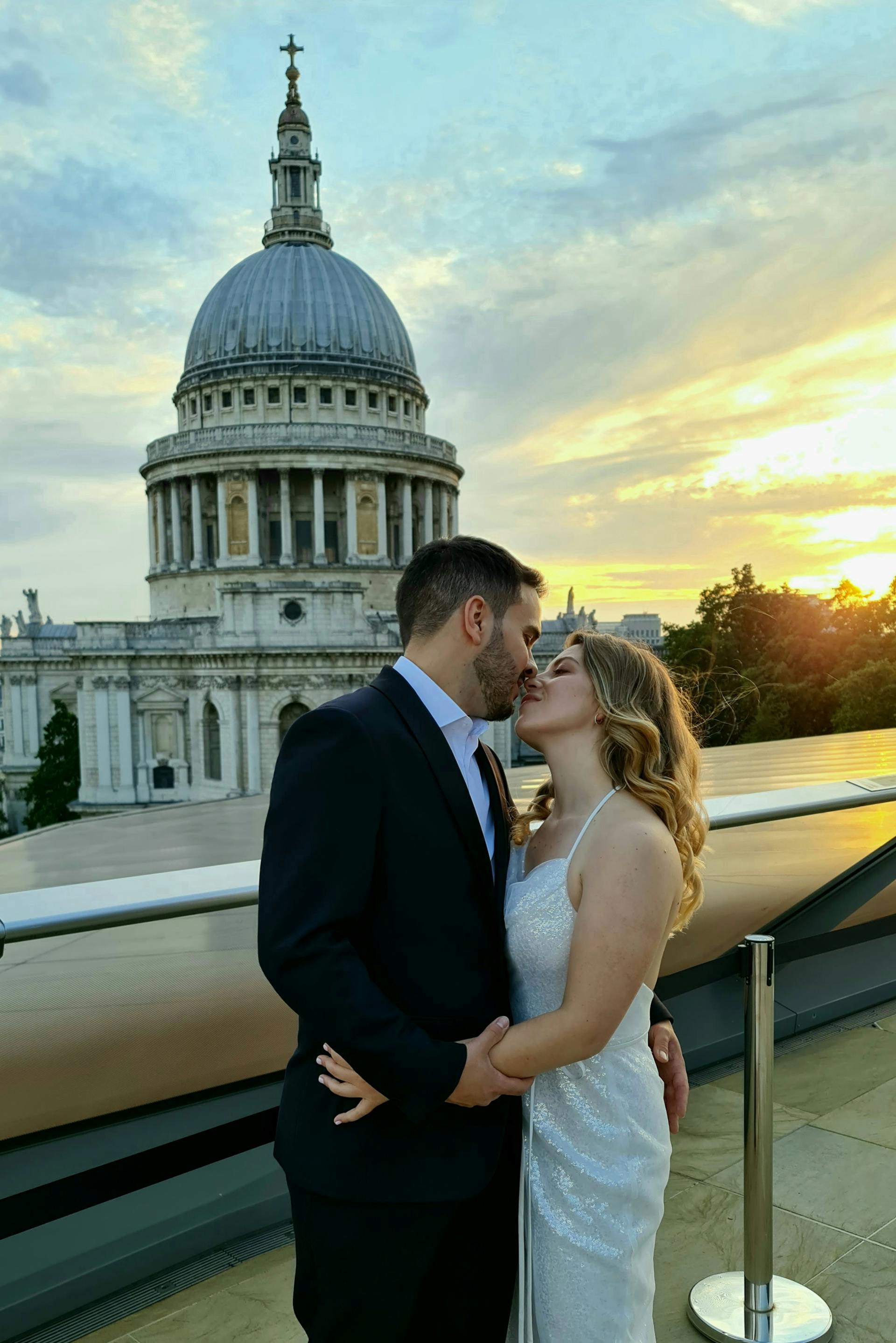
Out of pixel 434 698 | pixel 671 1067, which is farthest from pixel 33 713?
pixel 434 698

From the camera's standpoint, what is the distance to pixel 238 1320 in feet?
9.23

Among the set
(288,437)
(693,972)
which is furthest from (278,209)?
(693,972)

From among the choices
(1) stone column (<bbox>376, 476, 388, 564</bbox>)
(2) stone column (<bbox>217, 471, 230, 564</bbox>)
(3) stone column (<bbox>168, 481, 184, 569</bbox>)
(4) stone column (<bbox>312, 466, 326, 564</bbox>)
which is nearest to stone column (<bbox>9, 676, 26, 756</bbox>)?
(3) stone column (<bbox>168, 481, 184, 569</bbox>)

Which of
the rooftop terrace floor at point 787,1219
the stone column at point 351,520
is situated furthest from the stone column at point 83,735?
the rooftop terrace floor at point 787,1219

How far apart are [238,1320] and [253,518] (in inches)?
2314

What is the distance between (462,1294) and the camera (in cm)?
222

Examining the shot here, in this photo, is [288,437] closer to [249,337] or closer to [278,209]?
[249,337]

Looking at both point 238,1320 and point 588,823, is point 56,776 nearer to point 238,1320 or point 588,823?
point 238,1320

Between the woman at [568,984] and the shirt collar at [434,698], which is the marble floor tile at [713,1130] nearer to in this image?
the woman at [568,984]

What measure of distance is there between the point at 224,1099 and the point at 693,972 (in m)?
1.79

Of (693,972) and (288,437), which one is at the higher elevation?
(288,437)

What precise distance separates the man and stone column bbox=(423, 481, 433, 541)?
201 feet

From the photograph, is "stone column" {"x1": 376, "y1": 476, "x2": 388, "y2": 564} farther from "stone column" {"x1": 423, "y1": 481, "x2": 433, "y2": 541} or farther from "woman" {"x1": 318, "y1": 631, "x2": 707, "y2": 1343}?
"woman" {"x1": 318, "y1": 631, "x2": 707, "y2": 1343}

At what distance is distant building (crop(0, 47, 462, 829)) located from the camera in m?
52.6
